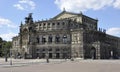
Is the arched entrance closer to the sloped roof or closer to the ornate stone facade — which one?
the ornate stone facade

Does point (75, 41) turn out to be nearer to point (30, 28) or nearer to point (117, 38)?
point (30, 28)

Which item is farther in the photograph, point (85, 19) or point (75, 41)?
point (85, 19)

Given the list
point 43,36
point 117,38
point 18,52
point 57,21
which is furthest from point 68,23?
point 117,38

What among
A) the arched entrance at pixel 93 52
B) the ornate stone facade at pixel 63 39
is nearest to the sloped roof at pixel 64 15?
the ornate stone facade at pixel 63 39

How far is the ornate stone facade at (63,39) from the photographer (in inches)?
4227

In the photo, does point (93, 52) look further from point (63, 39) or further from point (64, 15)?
point (64, 15)

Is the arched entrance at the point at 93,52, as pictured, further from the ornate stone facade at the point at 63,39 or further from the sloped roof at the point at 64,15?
the sloped roof at the point at 64,15

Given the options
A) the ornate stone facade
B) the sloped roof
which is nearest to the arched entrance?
the ornate stone facade

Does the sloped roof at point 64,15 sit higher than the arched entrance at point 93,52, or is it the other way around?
the sloped roof at point 64,15

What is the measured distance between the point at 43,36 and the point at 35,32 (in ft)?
15.5

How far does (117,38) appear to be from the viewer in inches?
5674

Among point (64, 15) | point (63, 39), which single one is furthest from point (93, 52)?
point (64, 15)

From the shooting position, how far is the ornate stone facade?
10738 centimetres

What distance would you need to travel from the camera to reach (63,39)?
11112 centimetres
